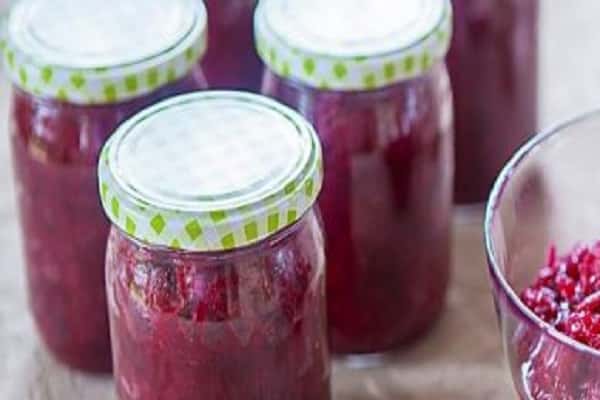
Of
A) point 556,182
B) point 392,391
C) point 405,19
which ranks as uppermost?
point 405,19

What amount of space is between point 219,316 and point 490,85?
13.6 inches

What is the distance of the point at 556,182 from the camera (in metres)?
0.99

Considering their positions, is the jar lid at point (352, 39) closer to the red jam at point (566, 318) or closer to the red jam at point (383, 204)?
the red jam at point (383, 204)

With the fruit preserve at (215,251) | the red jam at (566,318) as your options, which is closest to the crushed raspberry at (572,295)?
the red jam at (566,318)

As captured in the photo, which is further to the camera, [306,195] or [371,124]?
[371,124]

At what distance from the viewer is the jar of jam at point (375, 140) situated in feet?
2.98

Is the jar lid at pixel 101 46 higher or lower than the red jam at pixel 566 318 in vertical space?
higher

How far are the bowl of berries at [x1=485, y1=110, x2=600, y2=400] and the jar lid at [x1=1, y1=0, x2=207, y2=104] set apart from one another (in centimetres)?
21


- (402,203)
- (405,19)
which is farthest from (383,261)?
(405,19)

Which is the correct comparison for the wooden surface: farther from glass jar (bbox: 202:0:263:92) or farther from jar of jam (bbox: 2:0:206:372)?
glass jar (bbox: 202:0:263:92)

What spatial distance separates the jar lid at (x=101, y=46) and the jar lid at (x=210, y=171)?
30 mm

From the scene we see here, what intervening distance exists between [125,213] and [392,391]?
10.2 inches

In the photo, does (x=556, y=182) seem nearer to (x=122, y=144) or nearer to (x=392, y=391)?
(x=392, y=391)

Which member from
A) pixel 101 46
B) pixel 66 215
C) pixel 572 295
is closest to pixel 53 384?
pixel 66 215
